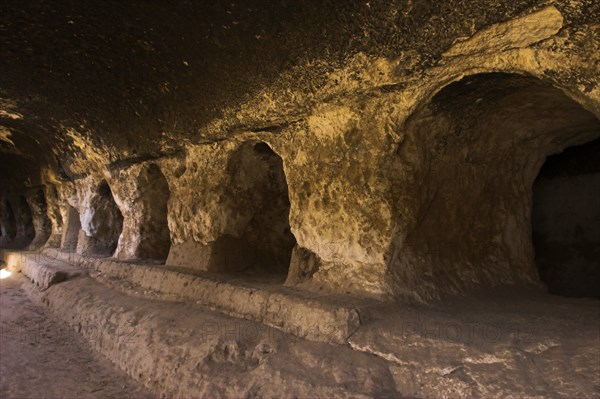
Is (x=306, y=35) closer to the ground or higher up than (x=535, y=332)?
higher up

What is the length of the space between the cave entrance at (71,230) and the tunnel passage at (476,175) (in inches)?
273

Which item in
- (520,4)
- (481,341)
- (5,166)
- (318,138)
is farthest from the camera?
(5,166)

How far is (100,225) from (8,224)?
6.83 m

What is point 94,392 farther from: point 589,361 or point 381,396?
point 589,361

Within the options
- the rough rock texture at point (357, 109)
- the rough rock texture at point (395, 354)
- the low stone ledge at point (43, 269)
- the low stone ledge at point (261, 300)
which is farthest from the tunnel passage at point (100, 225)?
the rough rock texture at point (395, 354)

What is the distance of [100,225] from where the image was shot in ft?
23.1

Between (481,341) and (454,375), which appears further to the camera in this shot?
(481,341)

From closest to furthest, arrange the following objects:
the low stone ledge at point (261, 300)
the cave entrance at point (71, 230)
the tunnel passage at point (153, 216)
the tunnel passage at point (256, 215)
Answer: the low stone ledge at point (261, 300) → the tunnel passage at point (256, 215) → the tunnel passage at point (153, 216) → the cave entrance at point (71, 230)

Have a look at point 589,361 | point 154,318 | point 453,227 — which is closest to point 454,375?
point 589,361

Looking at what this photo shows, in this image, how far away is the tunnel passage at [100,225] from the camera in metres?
6.99

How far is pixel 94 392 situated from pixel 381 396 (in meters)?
2.12

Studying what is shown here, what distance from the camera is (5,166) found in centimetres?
975

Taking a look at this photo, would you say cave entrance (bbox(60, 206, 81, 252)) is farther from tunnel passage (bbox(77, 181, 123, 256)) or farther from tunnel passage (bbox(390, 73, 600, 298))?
tunnel passage (bbox(390, 73, 600, 298))

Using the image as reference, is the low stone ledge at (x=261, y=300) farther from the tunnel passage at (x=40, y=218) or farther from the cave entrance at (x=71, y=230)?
the tunnel passage at (x=40, y=218)
